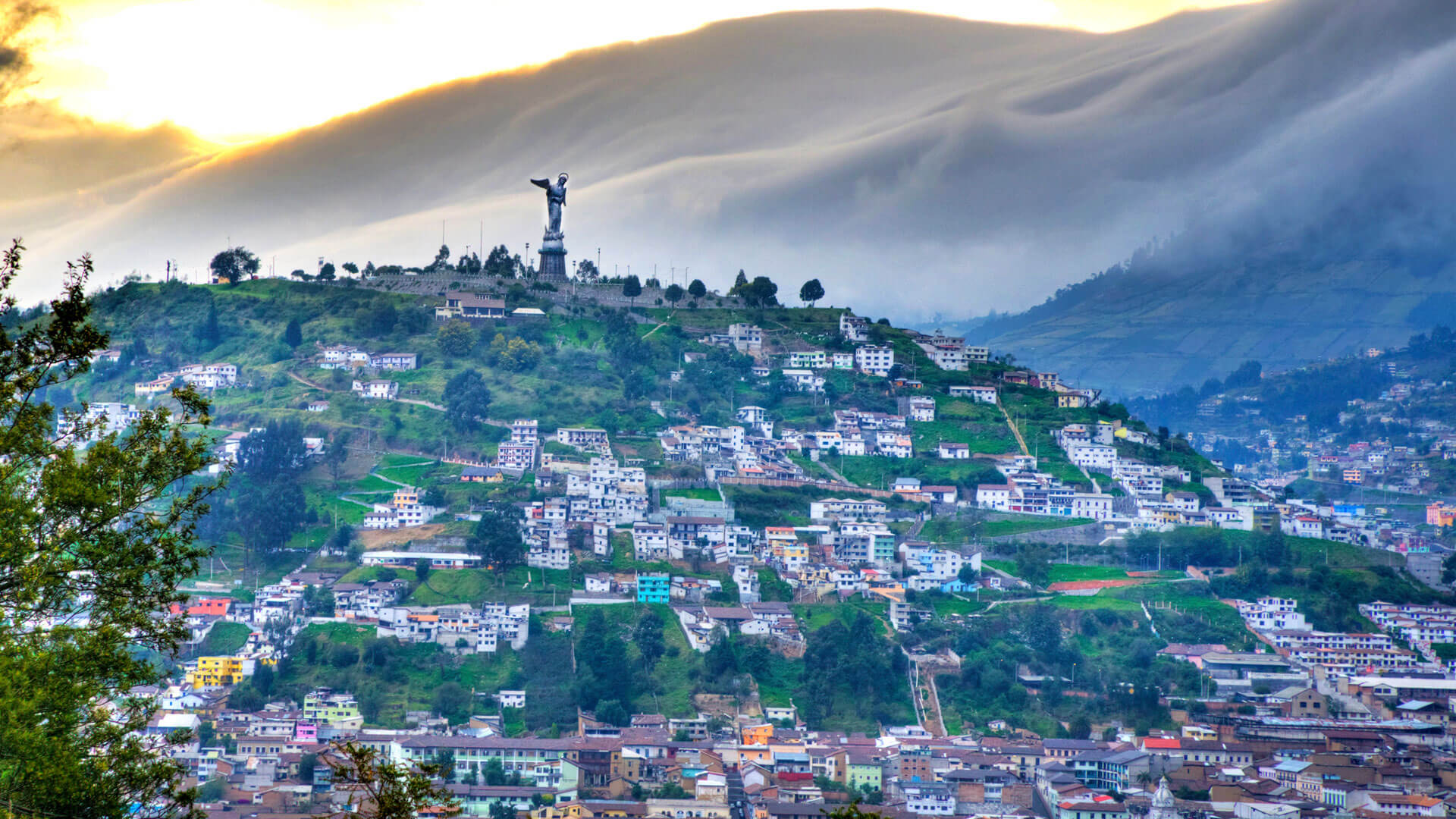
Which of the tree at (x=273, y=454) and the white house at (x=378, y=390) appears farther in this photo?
the white house at (x=378, y=390)

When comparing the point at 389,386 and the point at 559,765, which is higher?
the point at 389,386

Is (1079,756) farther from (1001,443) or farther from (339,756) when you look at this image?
(1001,443)

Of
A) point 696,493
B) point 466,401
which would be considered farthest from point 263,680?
point 466,401

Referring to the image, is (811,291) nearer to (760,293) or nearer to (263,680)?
(760,293)

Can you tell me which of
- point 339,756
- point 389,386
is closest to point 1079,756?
point 339,756

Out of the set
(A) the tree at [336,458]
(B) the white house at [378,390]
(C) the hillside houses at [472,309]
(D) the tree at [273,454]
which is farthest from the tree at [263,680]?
(C) the hillside houses at [472,309]

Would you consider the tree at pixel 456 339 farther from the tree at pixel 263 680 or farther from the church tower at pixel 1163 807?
the church tower at pixel 1163 807
